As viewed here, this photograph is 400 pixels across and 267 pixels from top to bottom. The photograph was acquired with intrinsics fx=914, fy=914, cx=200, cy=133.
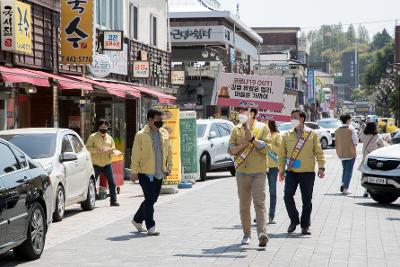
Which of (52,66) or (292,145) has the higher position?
(52,66)

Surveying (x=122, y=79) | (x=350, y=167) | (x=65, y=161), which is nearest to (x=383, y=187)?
(x=350, y=167)

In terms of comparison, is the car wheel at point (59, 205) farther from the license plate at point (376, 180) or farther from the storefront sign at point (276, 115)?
the license plate at point (376, 180)

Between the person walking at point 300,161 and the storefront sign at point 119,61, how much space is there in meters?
16.8

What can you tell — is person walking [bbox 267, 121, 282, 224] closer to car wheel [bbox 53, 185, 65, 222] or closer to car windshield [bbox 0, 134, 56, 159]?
car wheel [bbox 53, 185, 65, 222]

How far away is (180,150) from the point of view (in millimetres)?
23734

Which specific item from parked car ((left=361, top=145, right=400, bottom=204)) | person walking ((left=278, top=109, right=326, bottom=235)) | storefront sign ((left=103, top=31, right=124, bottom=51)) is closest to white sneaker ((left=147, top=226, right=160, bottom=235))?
person walking ((left=278, top=109, right=326, bottom=235))

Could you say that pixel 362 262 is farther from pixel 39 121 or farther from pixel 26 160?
pixel 39 121

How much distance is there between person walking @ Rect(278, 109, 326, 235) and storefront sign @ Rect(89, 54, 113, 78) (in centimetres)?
1371

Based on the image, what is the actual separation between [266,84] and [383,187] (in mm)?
3046

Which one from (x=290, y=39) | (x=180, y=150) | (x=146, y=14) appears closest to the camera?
(x=180, y=150)

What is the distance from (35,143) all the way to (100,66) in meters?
11.0

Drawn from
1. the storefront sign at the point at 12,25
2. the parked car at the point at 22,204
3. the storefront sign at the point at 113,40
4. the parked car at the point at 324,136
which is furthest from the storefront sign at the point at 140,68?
the parked car at the point at 22,204

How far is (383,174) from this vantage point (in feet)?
57.8

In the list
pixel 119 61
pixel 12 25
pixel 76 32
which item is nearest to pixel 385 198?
pixel 12 25
